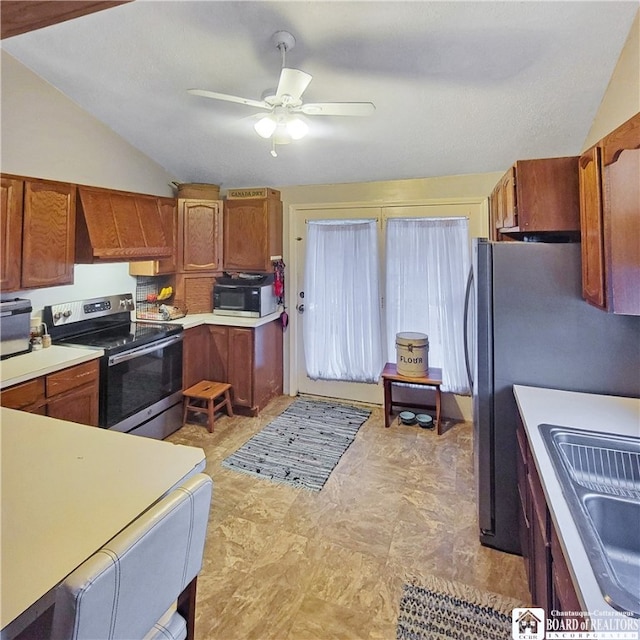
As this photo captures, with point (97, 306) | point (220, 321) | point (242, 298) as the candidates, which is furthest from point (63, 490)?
point (242, 298)

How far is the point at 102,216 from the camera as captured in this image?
2.95 metres

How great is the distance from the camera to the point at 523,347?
6.31ft

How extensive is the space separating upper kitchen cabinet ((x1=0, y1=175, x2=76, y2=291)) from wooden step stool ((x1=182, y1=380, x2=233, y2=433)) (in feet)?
4.46

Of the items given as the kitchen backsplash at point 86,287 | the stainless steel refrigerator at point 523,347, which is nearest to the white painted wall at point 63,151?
the kitchen backsplash at point 86,287

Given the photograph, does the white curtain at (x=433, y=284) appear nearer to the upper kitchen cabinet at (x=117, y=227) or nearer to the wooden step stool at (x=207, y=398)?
the wooden step stool at (x=207, y=398)

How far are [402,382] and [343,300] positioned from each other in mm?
1038

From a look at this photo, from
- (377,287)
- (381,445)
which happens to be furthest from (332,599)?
(377,287)

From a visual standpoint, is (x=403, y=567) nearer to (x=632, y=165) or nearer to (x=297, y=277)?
(x=632, y=165)

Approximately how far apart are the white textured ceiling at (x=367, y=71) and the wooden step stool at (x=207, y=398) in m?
2.17

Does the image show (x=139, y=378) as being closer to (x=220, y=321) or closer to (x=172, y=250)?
(x=220, y=321)

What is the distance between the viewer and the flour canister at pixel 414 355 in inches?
135

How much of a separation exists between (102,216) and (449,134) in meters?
2.75

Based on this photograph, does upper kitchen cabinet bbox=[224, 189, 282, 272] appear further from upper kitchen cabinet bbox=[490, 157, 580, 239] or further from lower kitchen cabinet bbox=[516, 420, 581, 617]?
lower kitchen cabinet bbox=[516, 420, 581, 617]

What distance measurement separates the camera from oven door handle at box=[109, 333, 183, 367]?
2.76 meters
